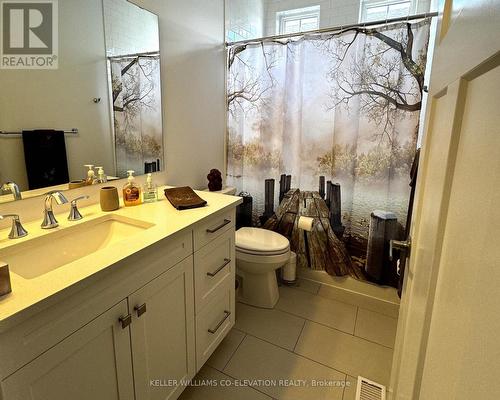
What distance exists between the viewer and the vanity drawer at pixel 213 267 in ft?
4.10

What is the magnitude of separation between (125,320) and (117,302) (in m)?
0.07

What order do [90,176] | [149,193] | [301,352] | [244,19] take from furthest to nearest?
[244,19], [301,352], [149,193], [90,176]

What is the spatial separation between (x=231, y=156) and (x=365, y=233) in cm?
116

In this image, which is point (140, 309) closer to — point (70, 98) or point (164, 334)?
point (164, 334)

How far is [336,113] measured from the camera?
1902 millimetres

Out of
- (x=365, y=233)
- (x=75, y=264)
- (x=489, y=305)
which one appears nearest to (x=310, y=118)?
(x=365, y=233)

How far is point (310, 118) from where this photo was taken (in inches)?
78.3

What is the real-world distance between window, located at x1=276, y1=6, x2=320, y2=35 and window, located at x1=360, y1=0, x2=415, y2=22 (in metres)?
0.36

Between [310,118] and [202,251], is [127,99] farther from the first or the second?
[310,118]

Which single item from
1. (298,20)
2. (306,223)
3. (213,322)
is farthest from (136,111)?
(298,20)

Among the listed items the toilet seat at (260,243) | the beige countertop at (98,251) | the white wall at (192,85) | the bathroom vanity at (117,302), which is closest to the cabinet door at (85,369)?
the bathroom vanity at (117,302)

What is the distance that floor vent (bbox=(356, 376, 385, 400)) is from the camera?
136 cm

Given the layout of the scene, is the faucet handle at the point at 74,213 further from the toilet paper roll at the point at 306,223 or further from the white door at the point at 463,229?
the toilet paper roll at the point at 306,223

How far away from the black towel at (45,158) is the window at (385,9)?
86.0 inches
